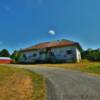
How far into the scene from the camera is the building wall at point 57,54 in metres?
44.0

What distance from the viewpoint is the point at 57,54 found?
151 feet

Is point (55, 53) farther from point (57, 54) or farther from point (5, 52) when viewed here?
point (5, 52)

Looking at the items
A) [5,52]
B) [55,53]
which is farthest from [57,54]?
[5,52]

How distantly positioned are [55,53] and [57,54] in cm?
56

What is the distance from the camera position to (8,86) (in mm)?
15188

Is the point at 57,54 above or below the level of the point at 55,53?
below

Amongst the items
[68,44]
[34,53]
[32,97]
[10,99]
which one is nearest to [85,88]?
[32,97]

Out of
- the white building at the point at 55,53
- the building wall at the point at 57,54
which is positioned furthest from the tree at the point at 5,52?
the building wall at the point at 57,54

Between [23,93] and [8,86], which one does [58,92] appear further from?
[8,86]

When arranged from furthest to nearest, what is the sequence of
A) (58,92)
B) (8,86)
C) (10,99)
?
(8,86) → (58,92) → (10,99)

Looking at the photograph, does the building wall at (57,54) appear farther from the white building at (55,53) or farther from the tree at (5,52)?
the tree at (5,52)

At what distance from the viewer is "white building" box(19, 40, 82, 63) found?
145 feet

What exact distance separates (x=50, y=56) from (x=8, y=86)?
3188 centimetres

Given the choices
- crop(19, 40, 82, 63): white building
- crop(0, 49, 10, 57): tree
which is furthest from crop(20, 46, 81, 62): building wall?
crop(0, 49, 10, 57): tree
